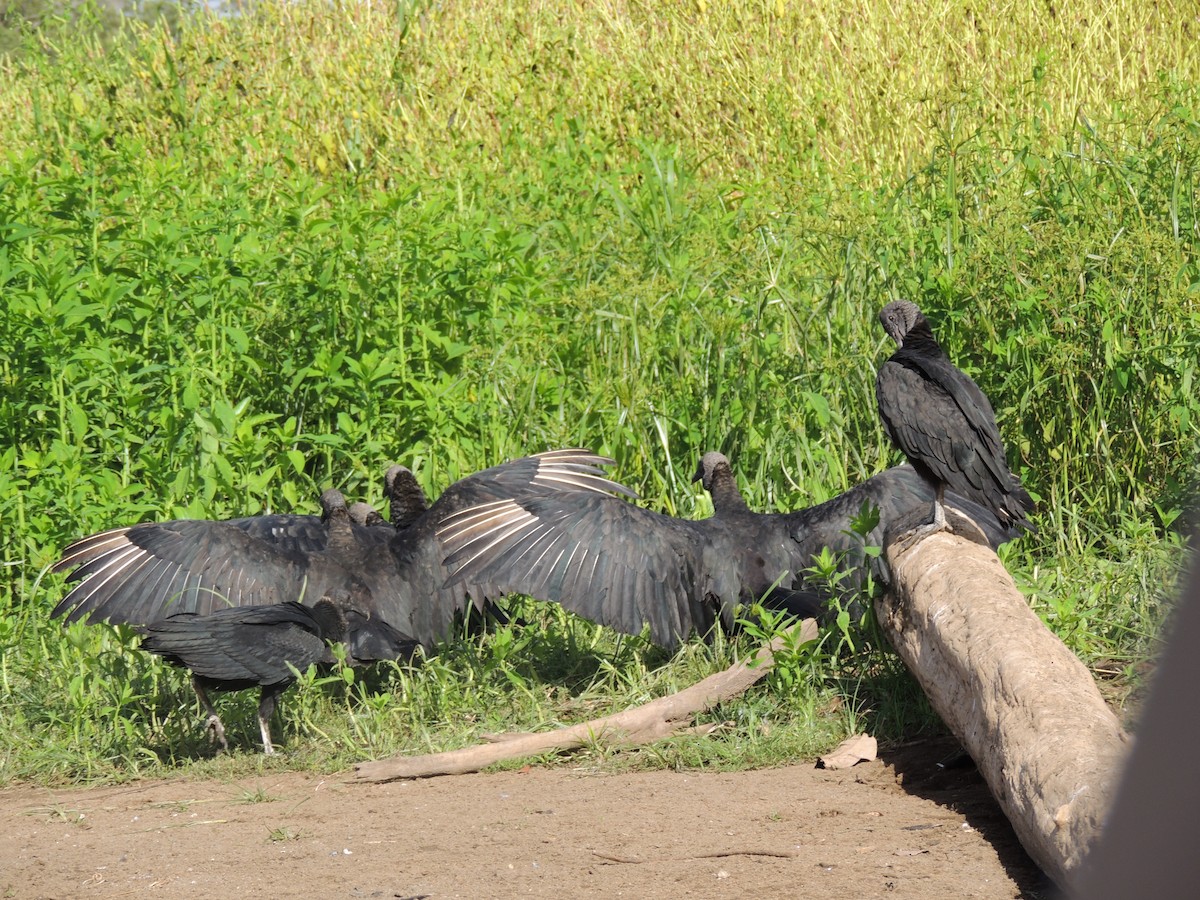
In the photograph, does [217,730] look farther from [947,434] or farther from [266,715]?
[947,434]

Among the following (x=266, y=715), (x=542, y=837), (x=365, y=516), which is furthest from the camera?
(x=365, y=516)

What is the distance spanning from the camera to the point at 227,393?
6.20 m

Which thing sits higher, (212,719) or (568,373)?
(568,373)

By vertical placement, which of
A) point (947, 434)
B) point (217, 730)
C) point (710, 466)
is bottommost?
point (217, 730)

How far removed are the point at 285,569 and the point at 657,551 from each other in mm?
1364

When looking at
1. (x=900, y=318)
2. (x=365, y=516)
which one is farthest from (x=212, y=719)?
(x=900, y=318)

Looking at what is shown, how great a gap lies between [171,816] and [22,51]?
11455mm

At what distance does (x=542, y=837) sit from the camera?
352 centimetres

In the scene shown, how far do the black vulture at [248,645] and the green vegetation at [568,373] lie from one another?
0.13m

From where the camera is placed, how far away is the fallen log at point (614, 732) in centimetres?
418

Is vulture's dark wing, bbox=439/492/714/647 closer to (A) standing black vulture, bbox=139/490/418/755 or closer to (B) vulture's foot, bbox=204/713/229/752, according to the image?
(A) standing black vulture, bbox=139/490/418/755

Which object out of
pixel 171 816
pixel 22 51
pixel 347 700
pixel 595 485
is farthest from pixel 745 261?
pixel 22 51

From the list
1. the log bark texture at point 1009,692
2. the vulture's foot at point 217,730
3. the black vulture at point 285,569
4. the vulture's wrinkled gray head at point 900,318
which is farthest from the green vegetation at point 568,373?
the vulture's wrinkled gray head at point 900,318

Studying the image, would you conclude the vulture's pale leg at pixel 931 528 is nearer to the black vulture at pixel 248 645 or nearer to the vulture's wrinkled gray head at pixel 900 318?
the vulture's wrinkled gray head at pixel 900 318
